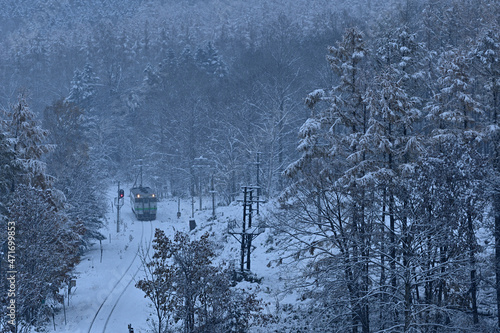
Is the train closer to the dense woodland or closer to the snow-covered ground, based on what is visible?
the snow-covered ground

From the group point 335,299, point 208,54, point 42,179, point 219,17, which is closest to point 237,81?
point 208,54

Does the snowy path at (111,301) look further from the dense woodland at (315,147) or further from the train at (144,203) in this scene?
the train at (144,203)

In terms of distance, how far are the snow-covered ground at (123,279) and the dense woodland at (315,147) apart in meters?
1.79

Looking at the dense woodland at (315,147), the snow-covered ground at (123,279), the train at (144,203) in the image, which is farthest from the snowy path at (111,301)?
the train at (144,203)

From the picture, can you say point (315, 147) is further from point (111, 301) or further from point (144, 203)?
point (144, 203)

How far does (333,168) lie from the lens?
18.3m

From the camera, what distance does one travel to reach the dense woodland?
14.8m

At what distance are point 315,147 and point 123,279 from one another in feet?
59.2

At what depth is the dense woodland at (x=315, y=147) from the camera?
14.8 m

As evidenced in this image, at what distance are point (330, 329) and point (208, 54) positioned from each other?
59.7 meters

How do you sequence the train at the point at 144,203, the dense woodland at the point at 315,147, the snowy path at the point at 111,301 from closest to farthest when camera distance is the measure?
1. the dense woodland at the point at 315,147
2. the snowy path at the point at 111,301
3. the train at the point at 144,203

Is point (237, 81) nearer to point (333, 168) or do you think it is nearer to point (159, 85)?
point (159, 85)

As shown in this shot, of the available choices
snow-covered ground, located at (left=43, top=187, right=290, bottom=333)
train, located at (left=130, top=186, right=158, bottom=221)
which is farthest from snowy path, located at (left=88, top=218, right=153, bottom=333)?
train, located at (left=130, top=186, right=158, bottom=221)

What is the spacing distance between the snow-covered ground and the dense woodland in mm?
1790
